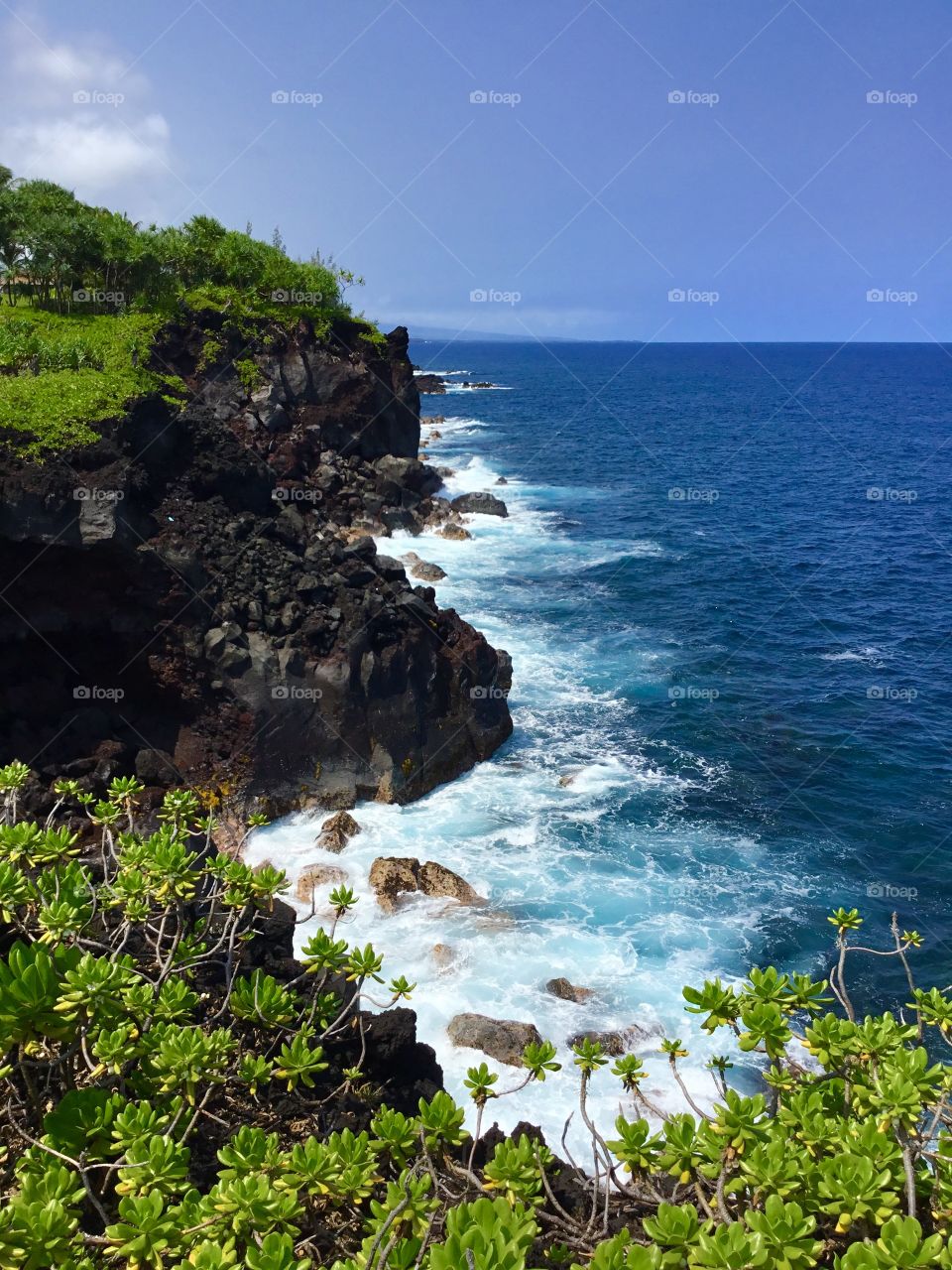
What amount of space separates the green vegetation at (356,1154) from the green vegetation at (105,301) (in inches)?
845

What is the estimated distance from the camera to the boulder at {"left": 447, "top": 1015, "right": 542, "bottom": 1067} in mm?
18719

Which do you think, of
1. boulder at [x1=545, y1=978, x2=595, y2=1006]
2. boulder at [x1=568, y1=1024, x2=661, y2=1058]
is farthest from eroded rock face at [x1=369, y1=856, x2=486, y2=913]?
boulder at [x1=568, y1=1024, x2=661, y2=1058]

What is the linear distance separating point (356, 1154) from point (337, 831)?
61.3 ft

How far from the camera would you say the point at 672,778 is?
31.2m

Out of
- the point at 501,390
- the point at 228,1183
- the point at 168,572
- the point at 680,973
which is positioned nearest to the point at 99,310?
the point at 168,572

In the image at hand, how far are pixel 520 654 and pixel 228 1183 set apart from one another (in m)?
34.2

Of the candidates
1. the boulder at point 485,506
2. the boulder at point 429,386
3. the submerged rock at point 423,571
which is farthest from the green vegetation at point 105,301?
the boulder at point 429,386

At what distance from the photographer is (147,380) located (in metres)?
34.9

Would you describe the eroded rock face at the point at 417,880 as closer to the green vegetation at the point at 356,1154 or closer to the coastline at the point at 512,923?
the coastline at the point at 512,923

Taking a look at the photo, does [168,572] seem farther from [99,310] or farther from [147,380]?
[99,310]

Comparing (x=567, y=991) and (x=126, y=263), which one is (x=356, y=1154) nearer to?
(x=567, y=991)

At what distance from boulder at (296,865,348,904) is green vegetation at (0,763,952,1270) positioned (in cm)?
1250

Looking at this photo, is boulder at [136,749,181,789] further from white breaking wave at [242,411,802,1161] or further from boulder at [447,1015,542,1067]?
boulder at [447,1015,542,1067]

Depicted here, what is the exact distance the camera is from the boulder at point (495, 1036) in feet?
61.4
